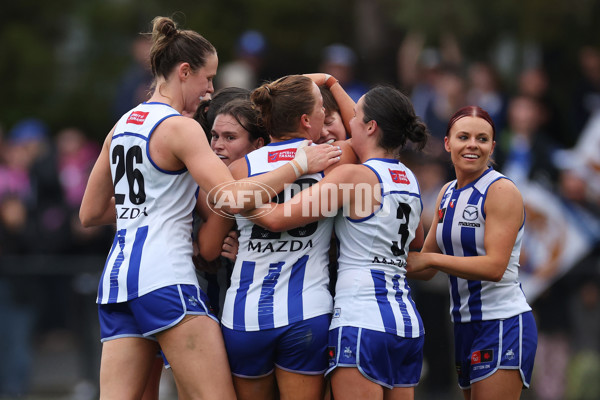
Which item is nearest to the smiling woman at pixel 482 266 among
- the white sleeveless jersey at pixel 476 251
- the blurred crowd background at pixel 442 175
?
the white sleeveless jersey at pixel 476 251

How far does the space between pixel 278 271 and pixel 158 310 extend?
643 mm

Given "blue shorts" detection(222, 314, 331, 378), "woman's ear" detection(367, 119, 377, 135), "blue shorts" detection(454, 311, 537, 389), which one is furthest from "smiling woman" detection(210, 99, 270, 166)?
Answer: "blue shorts" detection(454, 311, 537, 389)

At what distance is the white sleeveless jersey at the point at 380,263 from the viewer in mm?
4586

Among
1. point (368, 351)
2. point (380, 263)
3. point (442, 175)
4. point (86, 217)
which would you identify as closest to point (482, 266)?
point (380, 263)

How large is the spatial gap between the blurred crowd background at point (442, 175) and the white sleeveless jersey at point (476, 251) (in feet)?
12.1

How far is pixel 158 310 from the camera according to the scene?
4.59m

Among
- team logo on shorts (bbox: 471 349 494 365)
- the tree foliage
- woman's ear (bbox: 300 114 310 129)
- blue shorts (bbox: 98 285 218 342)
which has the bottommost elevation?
team logo on shorts (bbox: 471 349 494 365)

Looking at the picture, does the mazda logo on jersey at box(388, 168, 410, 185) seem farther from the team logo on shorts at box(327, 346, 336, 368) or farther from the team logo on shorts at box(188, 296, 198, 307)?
the team logo on shorts at box(188, 296, 198, 307)

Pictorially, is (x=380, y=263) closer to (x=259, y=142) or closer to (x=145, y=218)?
(x=259, y=142)

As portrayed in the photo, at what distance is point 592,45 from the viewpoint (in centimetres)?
1012

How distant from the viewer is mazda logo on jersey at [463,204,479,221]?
5.04 metres

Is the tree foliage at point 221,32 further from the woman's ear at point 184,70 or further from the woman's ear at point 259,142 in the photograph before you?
the woman's ear at point 184,70

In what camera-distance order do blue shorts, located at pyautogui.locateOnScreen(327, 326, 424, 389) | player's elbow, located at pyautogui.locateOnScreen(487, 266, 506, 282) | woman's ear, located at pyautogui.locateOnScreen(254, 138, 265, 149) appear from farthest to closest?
woman's ear, located at pyautogui.locateOnScreen(254, 138, 265, 149) → player's elbow, located at pyautogui.locateOnScreen(487, 266, 506, 282) → blue shorts, located at pyautogui.locateOnScreen(327, 326, 424, 389)

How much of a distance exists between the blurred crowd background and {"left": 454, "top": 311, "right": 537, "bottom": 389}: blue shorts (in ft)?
12.3
